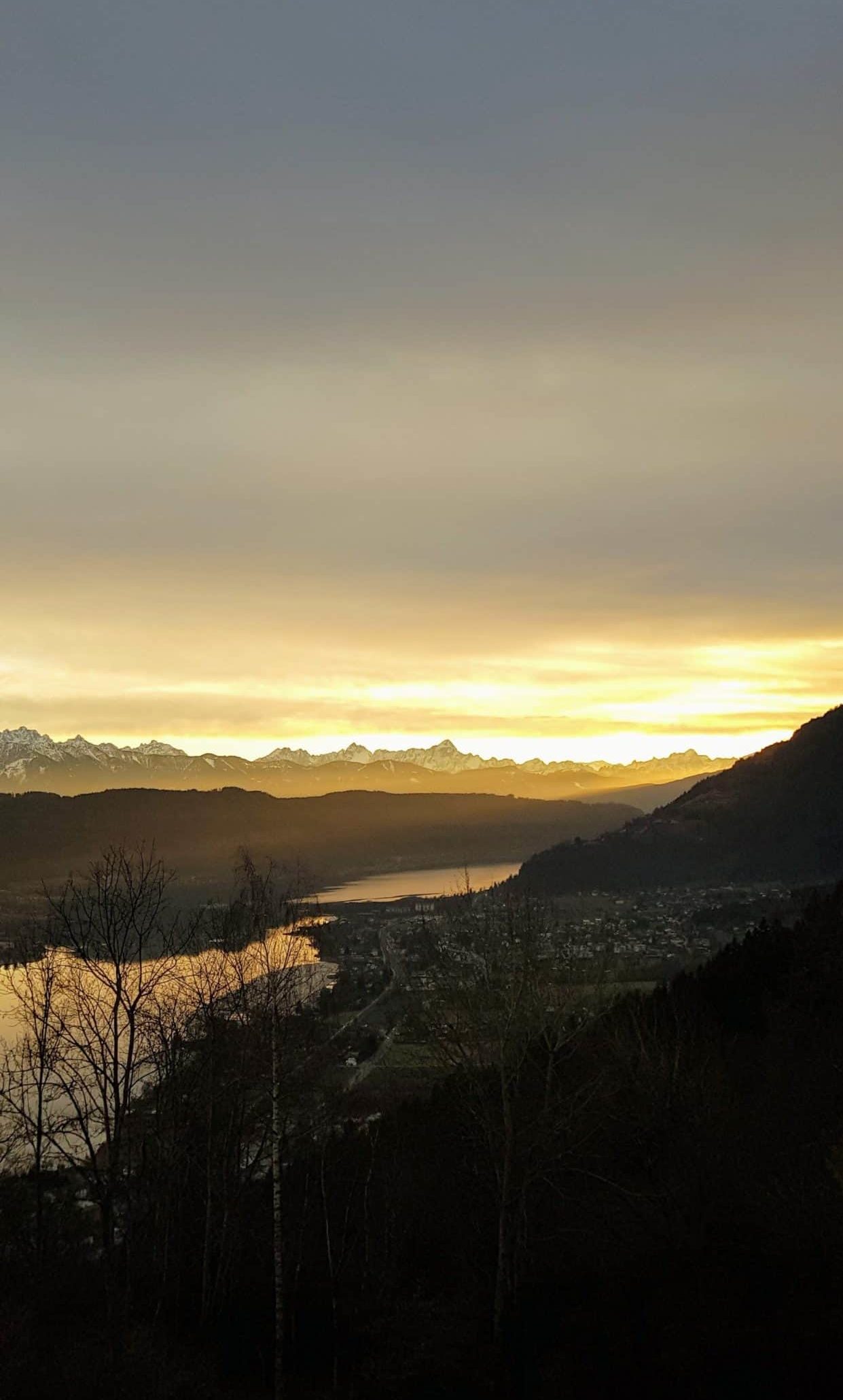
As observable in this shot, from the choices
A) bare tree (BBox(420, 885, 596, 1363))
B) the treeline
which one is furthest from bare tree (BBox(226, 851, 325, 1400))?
bare tree (BBox(420, 885, 596, 1363))

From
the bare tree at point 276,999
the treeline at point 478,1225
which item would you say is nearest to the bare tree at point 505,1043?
the treeline at point 478,1225

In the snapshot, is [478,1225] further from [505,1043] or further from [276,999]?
[276,999]

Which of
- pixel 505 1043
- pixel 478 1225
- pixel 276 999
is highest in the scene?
pixel 276 999

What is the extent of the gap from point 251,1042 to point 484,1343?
788 centimetres

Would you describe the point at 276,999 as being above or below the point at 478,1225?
above

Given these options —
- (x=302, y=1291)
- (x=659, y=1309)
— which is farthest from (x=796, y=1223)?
(x=302, y=1291)

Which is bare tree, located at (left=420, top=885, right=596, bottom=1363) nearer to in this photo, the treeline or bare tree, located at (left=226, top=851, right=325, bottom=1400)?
the treeline

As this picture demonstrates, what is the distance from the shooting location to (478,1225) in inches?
1145

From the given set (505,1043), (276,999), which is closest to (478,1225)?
(505,1043)

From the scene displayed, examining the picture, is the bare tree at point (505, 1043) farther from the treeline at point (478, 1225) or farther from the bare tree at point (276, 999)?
the bare tree at point (276, 999)

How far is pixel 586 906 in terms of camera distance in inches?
6865

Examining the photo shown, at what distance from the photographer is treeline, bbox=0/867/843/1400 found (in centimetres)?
1845

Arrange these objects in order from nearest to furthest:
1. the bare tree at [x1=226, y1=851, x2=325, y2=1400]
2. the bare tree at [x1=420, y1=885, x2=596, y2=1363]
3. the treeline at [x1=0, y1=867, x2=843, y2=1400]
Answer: the treeline at [x1=0, y1=867, x2=843, y2=1400] < the bare tree at [x1=226, y1=851, x2=325, y2=1400] < the bare tree at [x1=420, y1=885, x2=596, y2=1363]

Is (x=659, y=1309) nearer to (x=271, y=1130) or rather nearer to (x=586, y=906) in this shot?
(x=271, y=1130)
